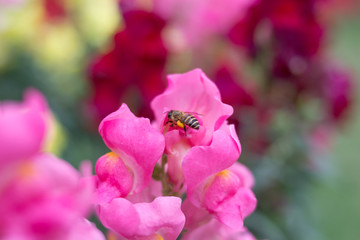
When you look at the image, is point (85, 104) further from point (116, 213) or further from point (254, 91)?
point (116, 213)

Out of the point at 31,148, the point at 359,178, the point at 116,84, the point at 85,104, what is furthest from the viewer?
the point at 359,178

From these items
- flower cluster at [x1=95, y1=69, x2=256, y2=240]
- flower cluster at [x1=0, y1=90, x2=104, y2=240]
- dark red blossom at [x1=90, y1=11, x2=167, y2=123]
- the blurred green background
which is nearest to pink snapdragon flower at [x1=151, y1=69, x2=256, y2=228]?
flower cluster at [x1=95, y1=69, x2=256, y2=240]

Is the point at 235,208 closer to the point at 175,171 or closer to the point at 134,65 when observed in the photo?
the point at 175,171

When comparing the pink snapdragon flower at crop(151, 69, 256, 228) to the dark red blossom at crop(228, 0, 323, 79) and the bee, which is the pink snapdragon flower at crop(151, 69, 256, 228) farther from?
the dark red blossom at crop(228, 0, 323, 79)

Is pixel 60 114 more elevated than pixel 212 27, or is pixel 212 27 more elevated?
pixel 212 27

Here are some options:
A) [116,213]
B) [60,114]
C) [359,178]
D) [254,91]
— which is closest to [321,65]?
[254,91]

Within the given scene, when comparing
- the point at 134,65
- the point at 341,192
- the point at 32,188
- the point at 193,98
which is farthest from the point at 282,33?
the point at 341,192
